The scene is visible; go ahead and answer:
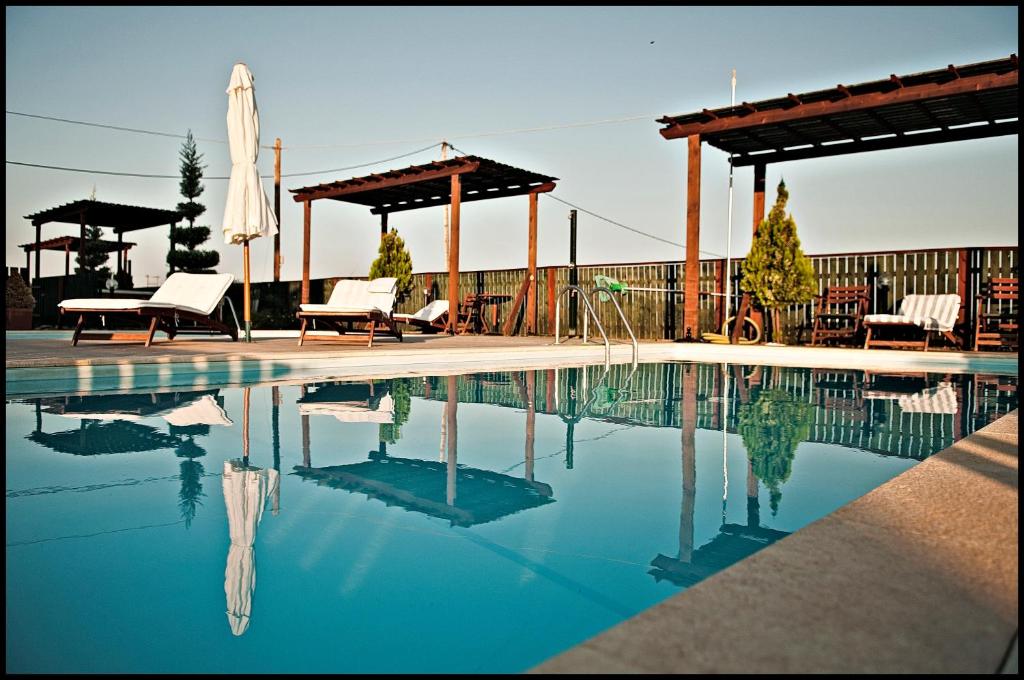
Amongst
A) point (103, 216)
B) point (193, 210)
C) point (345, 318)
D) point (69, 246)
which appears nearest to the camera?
point (345, 318)

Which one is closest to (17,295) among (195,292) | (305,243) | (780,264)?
(305,243)

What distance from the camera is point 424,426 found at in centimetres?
364

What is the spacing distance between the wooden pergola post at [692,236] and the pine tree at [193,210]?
1803cm

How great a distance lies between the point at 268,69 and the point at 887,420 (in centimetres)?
1592

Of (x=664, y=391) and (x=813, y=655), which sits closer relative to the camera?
(x=813, y=655)

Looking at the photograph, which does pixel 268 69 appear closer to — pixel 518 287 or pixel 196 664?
pixel 518 287

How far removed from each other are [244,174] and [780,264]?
6947 mm

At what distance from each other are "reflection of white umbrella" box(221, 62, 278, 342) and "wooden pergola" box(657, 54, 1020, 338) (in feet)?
17.2

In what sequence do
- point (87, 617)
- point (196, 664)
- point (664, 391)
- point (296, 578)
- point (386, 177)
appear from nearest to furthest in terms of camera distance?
point (196, 664), point (87, 617), point (296, 578), point (664, 391), point (386, 177)

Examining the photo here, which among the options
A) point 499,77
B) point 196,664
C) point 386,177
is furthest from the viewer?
point 499,77

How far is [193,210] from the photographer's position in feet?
76.2

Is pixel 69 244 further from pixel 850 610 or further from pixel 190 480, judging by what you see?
pixel 850 610

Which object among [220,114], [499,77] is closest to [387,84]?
[499,77]

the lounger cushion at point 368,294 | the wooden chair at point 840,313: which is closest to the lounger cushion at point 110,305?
the lounger cushion at point 368,294
